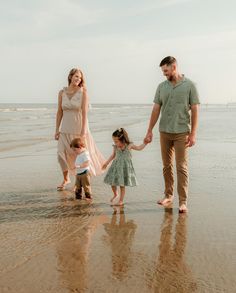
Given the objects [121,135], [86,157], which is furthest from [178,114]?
[86,157]

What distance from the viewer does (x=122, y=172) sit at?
5.45 metres

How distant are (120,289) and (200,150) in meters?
8.71

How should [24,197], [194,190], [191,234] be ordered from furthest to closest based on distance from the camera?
[194,190] < [24,197] < [191,234]

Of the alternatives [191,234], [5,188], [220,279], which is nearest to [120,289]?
[220,279]

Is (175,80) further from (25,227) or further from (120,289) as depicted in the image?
(120,289)

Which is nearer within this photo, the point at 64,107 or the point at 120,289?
the point at 120,289

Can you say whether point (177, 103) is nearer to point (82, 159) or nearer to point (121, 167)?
point (121, 167)

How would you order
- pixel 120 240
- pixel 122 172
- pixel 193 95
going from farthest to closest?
pixel 122 172, pixel 193 95, pixel 120 240

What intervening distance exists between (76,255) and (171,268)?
856 mm

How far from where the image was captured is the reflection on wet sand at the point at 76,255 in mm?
3066

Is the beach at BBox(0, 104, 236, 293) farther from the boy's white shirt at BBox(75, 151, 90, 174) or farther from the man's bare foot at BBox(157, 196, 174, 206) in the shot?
the boy's white shirt at BBox(75, 151, 90, 174)

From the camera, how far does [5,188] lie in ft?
21.4

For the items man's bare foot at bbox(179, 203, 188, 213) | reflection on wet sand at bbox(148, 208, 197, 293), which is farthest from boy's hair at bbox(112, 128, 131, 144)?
reflection on wet sand at bbox(148, 208, 197, 293)

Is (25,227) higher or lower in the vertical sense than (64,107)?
lower
